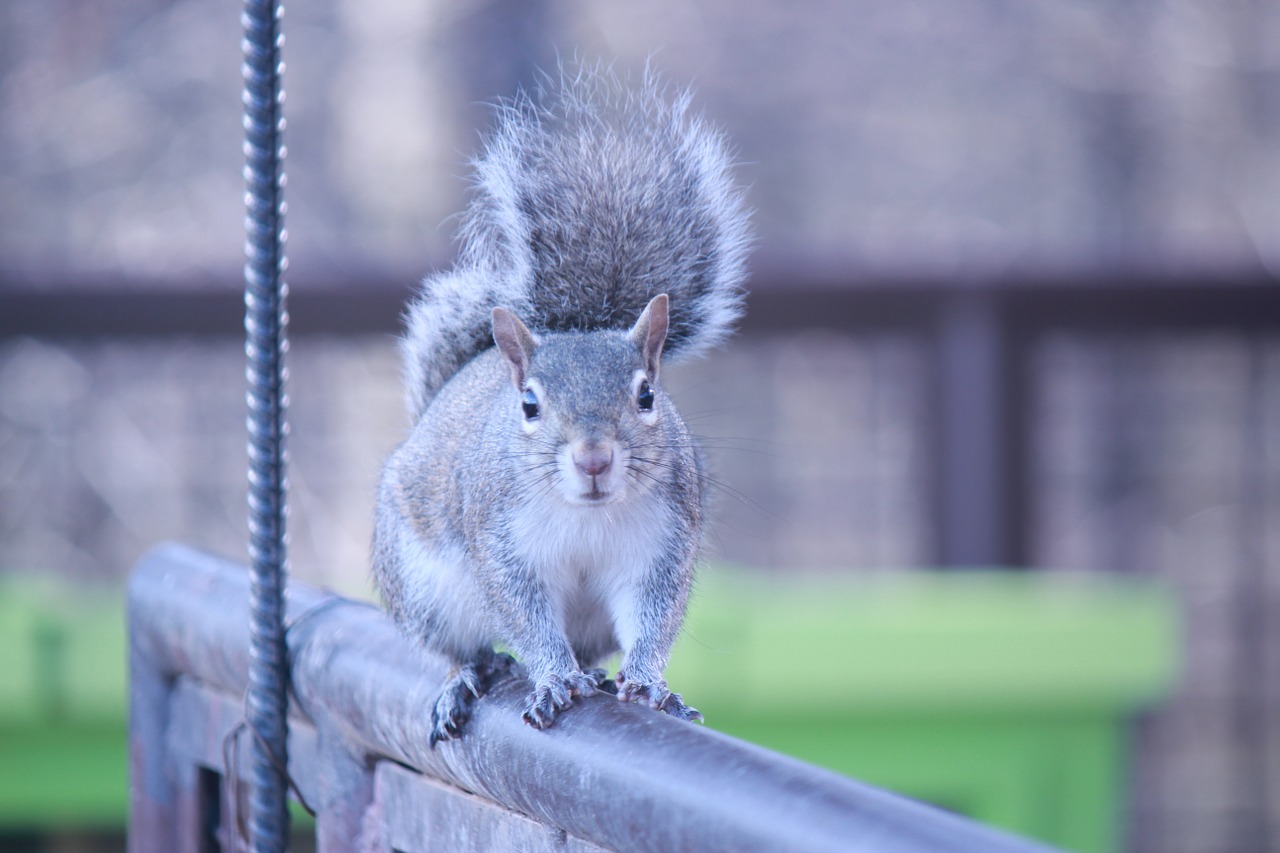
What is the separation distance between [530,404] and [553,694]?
276mm

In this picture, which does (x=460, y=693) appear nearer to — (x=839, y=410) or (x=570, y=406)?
(x=570, y=406)

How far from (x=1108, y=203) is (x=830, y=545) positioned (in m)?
3.44

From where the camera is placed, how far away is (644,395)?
1.06 m

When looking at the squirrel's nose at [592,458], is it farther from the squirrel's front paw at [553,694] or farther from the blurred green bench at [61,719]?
the blurred green bench at [61,719]

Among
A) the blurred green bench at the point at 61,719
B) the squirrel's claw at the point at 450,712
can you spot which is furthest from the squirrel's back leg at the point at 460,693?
the blurred green bench at the point at 61,719

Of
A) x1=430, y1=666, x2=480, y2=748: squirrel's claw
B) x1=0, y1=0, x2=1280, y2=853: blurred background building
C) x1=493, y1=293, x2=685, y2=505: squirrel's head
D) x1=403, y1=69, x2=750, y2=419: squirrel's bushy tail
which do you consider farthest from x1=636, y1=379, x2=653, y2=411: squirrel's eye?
x1=0, y1=0, x2=1280, y2=853: blurred background building

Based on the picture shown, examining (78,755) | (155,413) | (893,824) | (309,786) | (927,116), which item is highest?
(927,116)

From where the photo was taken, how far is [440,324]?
4.33 feet

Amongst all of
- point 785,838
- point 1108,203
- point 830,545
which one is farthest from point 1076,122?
point 785,838

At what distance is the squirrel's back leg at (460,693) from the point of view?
0.88m

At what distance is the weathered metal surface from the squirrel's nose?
6.2 inches

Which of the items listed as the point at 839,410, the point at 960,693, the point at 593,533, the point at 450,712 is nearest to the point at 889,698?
the point at 960,693

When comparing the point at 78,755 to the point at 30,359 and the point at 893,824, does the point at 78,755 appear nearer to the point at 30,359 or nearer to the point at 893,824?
the point at 30,359

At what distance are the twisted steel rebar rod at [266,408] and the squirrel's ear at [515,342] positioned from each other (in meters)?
0.16
